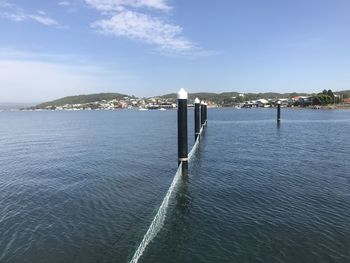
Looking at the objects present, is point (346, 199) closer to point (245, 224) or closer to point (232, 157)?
point (245, 224)

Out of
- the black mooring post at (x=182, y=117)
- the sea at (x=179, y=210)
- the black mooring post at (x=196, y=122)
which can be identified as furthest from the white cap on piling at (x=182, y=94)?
the black mooring post at (x=196, y=122)

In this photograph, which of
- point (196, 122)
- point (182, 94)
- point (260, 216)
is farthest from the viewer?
point (196, 122)

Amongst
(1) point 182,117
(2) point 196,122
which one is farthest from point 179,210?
(2) point 196,122

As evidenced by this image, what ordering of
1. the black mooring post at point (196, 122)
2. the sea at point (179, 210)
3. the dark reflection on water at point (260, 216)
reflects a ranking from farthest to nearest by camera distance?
the black mooring post at point (196, 122) < the sea at point (179, 210) < the dark reflection on water at point (260, 216)

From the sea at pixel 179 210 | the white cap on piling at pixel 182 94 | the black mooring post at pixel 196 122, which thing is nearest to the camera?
the sea at pixel 179 210

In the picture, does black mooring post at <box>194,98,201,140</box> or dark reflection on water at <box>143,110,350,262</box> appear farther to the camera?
black mooring post at <box>194,98,201,140</box>

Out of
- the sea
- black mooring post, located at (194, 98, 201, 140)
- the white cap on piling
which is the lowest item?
the sea

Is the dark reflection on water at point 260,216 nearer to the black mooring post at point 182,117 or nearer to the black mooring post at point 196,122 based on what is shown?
the black mooring post at point 182,117

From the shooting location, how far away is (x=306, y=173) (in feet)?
90.6

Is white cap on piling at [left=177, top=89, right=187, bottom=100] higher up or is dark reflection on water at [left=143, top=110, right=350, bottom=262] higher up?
white cap on piling at [left=177, top=89, right=187, bottom=100]

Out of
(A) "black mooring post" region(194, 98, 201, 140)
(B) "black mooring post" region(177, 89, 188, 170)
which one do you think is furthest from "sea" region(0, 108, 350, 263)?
(A) "black mooring post" region(194, 98, 201, 140)

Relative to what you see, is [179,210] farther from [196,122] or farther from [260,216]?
[196,122]

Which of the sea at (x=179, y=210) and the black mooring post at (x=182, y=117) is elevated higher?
the black mooring post at (x=182, y=117)

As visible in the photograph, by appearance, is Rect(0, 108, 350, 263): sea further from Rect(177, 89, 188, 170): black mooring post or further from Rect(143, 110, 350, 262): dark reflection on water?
Rect(177, 89, 188, 170): black mooring post
